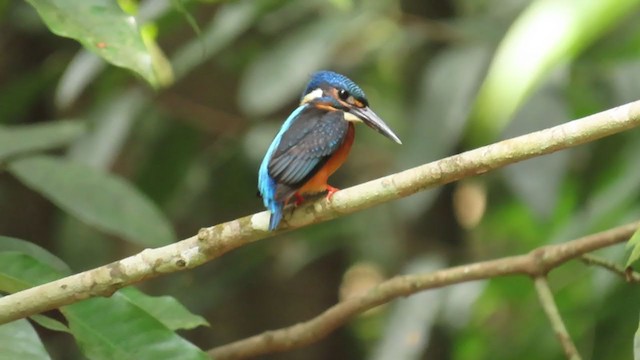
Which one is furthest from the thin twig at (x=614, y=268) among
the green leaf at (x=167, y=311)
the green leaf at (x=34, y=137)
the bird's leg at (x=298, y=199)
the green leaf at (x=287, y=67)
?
the green leaf at (x=34, y=137)

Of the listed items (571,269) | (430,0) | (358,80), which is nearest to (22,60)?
(358,80)

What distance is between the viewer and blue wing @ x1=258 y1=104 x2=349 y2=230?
165 cm

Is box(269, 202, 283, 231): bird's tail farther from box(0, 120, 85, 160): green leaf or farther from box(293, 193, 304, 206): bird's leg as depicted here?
box(0, 120, 85, 160): green leaf

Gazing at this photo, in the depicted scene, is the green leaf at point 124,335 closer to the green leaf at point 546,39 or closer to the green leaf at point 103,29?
the green leaf at point 103,29

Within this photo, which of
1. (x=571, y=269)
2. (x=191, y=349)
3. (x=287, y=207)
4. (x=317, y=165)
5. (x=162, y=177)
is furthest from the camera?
(x=162, y=177)

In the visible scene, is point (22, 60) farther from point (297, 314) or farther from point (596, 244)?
point (596, 244)

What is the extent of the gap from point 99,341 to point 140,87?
Answer: 1617 millimetres

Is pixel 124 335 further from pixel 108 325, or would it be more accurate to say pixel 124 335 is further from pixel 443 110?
pixel 443 110

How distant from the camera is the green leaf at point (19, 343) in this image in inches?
54.2

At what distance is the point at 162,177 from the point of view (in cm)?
299

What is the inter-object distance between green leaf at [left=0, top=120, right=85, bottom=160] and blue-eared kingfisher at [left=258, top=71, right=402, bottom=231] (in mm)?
611

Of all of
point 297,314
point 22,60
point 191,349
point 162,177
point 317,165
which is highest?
point 22,60

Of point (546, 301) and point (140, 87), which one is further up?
point (140, 87)

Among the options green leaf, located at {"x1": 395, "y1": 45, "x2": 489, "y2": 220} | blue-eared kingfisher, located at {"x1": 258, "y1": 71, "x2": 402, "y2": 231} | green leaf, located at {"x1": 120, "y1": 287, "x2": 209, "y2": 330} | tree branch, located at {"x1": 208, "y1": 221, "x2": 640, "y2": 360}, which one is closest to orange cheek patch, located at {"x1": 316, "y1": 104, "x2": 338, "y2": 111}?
blue-eared kingfisher, located at {"x1": 258, "y1": 71, "x2": 402, "y2": 231}
